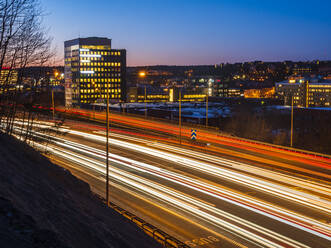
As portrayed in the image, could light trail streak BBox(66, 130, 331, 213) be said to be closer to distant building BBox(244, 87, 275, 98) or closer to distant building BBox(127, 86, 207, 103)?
distant building BBox(127, 86, 207, 103)

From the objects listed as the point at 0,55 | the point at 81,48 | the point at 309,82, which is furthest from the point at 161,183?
the point at 309,82

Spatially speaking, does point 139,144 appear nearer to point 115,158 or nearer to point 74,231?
point 115,158

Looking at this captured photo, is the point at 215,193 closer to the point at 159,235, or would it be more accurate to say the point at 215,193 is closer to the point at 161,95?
the point at 159,235

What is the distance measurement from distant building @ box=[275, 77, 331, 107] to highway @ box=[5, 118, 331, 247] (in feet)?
305

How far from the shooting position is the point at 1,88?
550 inches

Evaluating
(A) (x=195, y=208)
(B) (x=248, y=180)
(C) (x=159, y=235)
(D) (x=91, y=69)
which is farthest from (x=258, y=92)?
(C) (x=159, y=235)

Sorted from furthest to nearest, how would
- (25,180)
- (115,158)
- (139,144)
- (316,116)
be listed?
(316,116) → (139,144) → (115,158) → (25,180)

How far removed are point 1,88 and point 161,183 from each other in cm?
879

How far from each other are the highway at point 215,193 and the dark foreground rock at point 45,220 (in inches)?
132

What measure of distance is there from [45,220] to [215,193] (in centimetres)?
991

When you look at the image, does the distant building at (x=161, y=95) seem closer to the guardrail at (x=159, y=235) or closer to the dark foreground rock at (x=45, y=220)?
the guardrail at (x=159, y=235)

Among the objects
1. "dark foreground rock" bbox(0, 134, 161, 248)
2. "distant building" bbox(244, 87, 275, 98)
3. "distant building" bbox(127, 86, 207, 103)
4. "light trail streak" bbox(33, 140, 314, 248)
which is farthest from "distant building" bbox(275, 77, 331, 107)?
"dark foreground rock" bbox(0, 134, 161, 248)

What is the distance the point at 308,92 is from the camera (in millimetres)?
109812

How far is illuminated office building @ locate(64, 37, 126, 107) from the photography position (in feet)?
356
